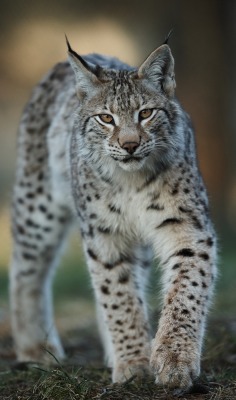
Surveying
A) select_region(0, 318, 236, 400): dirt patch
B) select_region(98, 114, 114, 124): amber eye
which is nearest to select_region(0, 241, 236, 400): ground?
select_region(0, 318, 236, 400): dirt patch

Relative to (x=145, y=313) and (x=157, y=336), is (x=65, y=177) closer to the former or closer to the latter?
(x=145, y=313)

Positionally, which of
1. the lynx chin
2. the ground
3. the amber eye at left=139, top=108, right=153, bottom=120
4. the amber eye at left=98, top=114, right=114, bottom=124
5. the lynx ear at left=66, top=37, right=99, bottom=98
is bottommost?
the ground

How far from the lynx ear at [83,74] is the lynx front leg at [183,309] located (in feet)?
3.29

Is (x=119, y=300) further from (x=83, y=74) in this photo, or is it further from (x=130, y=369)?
(x=83, y=74)

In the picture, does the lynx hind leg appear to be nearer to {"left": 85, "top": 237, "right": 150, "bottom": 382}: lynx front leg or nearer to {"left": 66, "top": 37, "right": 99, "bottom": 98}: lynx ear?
{"left": 85, "top": 237, "right": 150, "bottom": 382}: lynx front leg

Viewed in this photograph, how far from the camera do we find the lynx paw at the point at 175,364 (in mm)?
4703

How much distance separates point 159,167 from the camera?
541 centimetres

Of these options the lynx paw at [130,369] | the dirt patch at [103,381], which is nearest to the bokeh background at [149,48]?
the dirt patch at [103,381]

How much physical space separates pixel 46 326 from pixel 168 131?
264 centimetres

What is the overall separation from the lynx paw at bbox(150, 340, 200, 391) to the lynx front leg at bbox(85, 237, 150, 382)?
0.69 m

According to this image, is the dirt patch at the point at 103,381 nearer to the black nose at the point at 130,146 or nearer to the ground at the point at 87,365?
the ground at the point at 87,365

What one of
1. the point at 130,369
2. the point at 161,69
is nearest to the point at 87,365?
the point at 130,369

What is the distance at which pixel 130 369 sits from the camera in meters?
5.45

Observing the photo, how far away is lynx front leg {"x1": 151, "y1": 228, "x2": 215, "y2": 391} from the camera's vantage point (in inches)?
188
